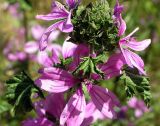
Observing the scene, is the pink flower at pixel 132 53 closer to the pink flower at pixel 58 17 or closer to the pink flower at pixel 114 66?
the pink flower at pixel 114 66

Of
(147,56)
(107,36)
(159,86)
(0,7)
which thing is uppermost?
(107,36)

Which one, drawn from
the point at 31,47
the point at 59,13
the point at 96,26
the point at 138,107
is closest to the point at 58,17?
the point at 59,13

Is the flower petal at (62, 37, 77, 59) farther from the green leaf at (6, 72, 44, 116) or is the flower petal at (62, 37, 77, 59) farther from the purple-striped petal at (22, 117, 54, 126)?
the purple-striped petal at (22, 117, 54, 126)

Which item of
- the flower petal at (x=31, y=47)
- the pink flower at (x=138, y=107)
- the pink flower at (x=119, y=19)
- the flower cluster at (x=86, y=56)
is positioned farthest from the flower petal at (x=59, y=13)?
the pink flower at (x=138, y=107)

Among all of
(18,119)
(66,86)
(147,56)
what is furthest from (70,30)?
(147,56)

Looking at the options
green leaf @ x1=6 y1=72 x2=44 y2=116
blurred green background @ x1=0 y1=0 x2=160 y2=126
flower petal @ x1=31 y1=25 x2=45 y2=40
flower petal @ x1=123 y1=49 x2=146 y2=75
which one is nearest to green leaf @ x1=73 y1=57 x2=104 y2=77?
flower petal @ x1=123 y1=49 x2=146 y2=75

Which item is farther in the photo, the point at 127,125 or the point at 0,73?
the point at 0,73

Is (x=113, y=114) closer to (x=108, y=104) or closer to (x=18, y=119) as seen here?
(x=108, y=104)
